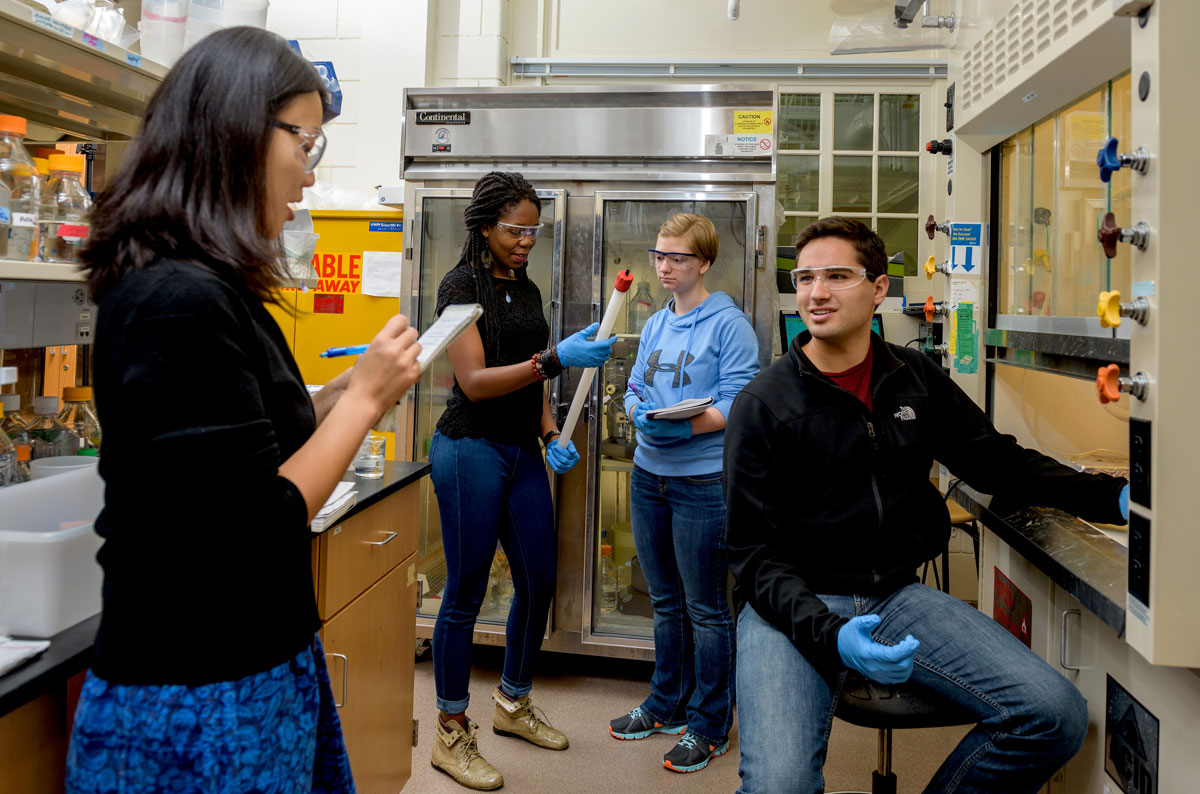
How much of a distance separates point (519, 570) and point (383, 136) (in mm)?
2553

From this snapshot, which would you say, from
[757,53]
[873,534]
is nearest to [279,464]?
[873,534]

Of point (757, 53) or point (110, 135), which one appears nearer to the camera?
point (110, 135)

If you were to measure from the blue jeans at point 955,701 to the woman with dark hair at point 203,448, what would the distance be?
2.75ft

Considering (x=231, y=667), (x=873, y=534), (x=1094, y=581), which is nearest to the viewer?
(x=231, y=667)

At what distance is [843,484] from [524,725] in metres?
1.41

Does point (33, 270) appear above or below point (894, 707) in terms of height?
above

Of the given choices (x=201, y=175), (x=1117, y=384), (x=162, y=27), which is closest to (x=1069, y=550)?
(x=1117, y=384)

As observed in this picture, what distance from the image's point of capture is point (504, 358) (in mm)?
2387

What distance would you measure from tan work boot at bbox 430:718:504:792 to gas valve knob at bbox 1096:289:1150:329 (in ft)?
6.30

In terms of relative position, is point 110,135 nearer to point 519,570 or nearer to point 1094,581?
point 519,570

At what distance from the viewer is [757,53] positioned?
405cm

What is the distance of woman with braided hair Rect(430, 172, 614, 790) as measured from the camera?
7.50ft

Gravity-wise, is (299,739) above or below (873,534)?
below

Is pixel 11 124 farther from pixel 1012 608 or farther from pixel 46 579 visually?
pixel 1012 608
